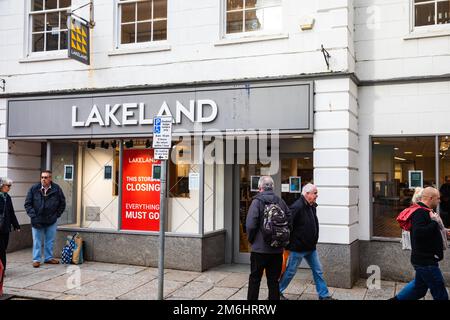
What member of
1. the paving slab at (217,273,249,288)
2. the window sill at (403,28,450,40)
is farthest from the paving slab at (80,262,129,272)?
the window sill at (403,28,450,40)

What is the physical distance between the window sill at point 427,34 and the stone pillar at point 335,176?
144 cm

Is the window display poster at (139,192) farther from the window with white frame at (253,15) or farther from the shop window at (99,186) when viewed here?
the window with white frame at (253,15)

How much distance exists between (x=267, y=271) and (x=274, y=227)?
64 cm

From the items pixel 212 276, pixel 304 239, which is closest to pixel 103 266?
pixel 212 276

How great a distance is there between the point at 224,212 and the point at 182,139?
1828 millimetres

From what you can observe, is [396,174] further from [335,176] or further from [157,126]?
[157,126]

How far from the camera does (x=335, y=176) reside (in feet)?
27.8

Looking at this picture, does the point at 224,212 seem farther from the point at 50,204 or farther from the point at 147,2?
the point at 147,2

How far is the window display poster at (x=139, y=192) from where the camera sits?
34.0 feet

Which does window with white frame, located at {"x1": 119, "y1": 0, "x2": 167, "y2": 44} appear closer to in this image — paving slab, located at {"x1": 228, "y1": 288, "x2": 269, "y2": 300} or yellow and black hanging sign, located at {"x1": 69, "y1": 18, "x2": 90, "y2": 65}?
yellow and black hanging sign, located at {"x1": 69, "y1": 18, "x2": 90, "y2": 65}

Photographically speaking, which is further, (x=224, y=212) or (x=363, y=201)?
(x=224, y=212)

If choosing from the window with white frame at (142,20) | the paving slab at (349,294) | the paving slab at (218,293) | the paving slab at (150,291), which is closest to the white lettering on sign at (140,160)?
the window with white frame at (142,20)
